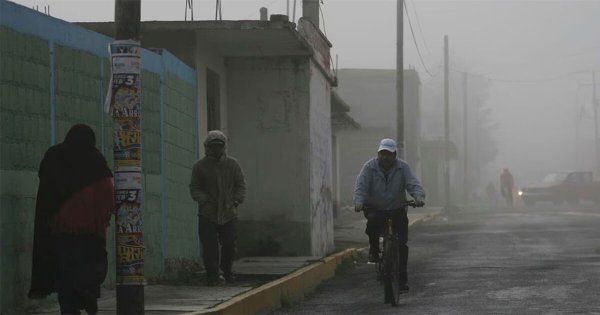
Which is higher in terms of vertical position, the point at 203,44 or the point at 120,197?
the point at 203,44

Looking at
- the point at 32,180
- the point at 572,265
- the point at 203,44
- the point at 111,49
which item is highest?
the point at 203,44

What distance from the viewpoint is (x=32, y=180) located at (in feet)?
32.6

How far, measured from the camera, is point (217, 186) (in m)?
13.0

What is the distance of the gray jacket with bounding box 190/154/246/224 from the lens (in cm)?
1302

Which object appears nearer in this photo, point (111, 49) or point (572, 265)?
point (111, 49)

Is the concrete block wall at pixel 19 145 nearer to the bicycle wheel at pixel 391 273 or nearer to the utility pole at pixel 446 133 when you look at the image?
the bicycle wheel at pixel 391 273

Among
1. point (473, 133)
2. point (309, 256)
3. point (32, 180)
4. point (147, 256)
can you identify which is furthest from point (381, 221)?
point (473, 133)

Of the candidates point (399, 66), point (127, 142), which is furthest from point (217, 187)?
point (399, 66)

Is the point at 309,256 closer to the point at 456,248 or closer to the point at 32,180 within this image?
the point at 456,248

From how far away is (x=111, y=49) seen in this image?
8867 millimetres

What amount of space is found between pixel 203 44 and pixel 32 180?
668 cm

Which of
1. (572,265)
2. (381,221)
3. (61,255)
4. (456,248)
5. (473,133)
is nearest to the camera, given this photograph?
(61,255)

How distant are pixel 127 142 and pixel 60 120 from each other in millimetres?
1999

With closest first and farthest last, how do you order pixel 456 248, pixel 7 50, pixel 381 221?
pixel 7 50
pixel 381 221
pixel 456 248
